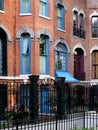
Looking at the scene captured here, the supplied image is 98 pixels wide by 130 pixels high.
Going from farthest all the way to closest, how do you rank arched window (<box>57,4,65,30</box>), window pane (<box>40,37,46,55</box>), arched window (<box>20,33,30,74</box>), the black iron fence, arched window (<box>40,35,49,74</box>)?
arched window (<box>57,4,65,30</box>)
window pane (<box>40,37,46,55</box>)
arched window (<box>40,35,49,74</box>)
arched window (<box>20,33,30,74</box>)
the black iron fence

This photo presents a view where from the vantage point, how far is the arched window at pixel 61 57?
28.5 meters

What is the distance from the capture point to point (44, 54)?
2473 centimetres

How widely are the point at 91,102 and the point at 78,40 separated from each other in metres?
13.5

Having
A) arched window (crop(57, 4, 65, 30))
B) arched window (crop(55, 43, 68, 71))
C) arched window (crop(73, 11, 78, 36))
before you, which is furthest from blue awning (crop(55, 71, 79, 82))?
arched window (crop(73, 11, 78, 36))

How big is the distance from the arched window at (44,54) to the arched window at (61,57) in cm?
329

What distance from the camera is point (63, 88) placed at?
18859mm

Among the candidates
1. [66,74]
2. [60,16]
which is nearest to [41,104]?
[66,74]

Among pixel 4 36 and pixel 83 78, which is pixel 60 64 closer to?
pixel 83 78

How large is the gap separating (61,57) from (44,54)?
4.80m

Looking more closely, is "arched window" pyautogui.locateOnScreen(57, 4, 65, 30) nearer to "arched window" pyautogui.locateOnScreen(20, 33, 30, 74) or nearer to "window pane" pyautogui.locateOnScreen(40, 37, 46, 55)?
"window pane" pyautogui.locateOnScreen(40, 37, 46, 55)

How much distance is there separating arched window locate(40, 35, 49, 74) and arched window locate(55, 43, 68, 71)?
129 inches


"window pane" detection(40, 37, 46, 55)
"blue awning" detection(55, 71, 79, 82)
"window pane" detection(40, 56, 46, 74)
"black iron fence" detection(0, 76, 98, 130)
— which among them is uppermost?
"window pane" detection(40, 37, 46, 55)

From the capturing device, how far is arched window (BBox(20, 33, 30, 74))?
23750 millimetres

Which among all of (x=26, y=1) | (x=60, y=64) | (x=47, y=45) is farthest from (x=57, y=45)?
(x=26, y=1)
